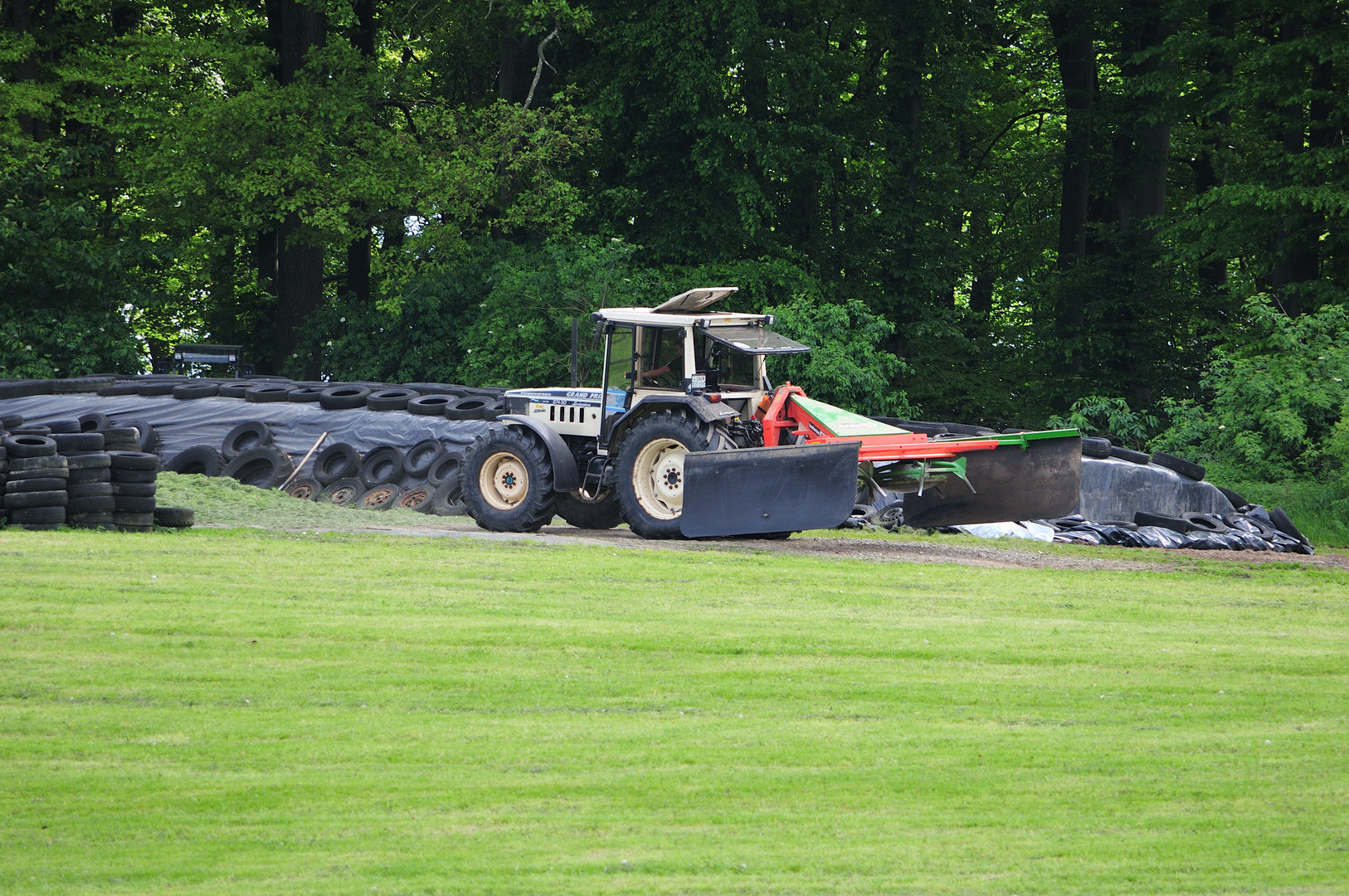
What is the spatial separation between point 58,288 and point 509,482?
1859 centimetres

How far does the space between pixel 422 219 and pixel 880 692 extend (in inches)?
965

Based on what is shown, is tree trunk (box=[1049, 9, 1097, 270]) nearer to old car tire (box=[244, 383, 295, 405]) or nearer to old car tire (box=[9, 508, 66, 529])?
old car tire (box=[244, 383, 295, 405])

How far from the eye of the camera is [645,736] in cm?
750

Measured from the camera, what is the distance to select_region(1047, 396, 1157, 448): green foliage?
2497cm

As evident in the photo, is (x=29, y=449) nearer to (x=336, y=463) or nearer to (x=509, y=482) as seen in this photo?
(x=509, y=482)

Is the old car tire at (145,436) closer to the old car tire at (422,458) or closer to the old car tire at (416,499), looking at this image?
the old car tire at (422,458)

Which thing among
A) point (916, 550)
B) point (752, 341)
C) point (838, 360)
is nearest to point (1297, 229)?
point (838, 360)

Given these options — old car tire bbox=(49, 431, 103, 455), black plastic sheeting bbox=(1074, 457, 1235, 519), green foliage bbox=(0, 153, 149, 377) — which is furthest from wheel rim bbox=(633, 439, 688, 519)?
green foliage bbox=(0, 153, 149, 377)

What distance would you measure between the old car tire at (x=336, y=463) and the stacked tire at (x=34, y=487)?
5772 mm

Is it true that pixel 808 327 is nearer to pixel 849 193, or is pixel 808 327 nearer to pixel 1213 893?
pixel 849 193

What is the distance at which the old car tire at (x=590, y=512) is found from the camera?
17.5 meters

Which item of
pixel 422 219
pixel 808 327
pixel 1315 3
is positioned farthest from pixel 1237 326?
pixel 422 219

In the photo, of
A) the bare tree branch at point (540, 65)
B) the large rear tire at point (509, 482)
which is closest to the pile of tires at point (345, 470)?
the large rear tire at point (509, 482)

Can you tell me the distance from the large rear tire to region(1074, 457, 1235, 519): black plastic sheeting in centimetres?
761
